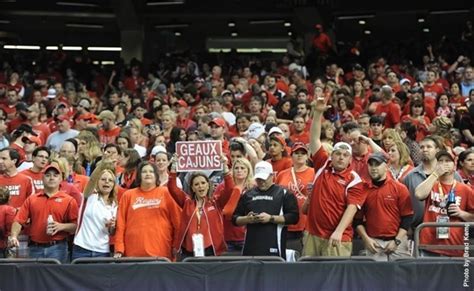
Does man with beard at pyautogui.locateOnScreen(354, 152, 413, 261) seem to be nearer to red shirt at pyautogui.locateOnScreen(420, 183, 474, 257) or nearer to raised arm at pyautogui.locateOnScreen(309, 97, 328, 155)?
red shirt at pyautogui.locateOnScreen(420, 183, 474, 257)

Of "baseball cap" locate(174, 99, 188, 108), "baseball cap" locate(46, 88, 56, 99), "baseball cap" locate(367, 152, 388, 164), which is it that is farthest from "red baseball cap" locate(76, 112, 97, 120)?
"baseball cap" locate(367, 152, 388, 164)

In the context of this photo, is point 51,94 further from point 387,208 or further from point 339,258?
point 339,258

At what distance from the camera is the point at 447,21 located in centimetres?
3769

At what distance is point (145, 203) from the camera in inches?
473

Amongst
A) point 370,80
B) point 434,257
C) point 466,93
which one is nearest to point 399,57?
point 370,80

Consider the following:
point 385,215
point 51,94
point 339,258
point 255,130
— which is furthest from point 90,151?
point 51,94

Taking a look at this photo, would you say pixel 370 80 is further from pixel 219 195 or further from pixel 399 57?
pixel 219 195

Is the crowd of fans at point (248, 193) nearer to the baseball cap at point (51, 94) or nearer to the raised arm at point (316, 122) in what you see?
the raised arm at point (316, 122)

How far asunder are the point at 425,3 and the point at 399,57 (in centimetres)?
873

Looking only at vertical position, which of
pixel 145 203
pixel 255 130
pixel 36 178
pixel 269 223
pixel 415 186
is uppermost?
pixel 255 130

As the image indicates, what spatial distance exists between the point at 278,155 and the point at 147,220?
231cm

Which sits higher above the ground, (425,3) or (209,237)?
(425,3)

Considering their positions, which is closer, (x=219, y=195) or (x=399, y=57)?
(x=219, y=195)

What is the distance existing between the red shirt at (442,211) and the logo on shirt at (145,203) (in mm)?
2960
